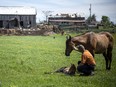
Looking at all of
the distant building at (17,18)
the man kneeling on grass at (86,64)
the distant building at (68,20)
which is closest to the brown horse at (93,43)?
the man kneeling on grass at (86,64)

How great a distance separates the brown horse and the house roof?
67.3 m

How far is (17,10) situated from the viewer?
85688mm

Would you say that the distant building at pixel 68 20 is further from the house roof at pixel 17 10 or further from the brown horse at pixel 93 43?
the brown horse at pixel 93 43

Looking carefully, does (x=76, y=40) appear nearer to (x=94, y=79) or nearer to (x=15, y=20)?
(x=94, y=79)

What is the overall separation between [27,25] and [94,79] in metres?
70.2

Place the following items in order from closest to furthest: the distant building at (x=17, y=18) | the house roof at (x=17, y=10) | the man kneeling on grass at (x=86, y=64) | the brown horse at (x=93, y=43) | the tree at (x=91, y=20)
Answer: the man kneeling on grass at (x=86, y=64)
the brown horse at (x=93, y=43)
the distant building at (x=17, y=18)
the house roof at (x=17, y=10)
the tree at (x=91, y=20)

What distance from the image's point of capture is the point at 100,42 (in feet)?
55.6

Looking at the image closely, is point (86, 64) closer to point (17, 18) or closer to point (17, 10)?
point (17, 18)

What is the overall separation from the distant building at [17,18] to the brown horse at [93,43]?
64.3 meters

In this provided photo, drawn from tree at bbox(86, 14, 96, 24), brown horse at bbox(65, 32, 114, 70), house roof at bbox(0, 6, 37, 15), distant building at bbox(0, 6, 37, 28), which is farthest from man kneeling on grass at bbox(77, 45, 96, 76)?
tree at bbox(86, 14, 96, 24)

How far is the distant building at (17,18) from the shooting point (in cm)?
8162

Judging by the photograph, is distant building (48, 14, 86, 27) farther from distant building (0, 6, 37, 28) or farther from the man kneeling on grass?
the man kneeling on grass

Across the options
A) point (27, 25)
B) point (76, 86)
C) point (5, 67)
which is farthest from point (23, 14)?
point (76, 86)

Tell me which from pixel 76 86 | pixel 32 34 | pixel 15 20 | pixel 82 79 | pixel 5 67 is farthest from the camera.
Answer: pixel 15 20
